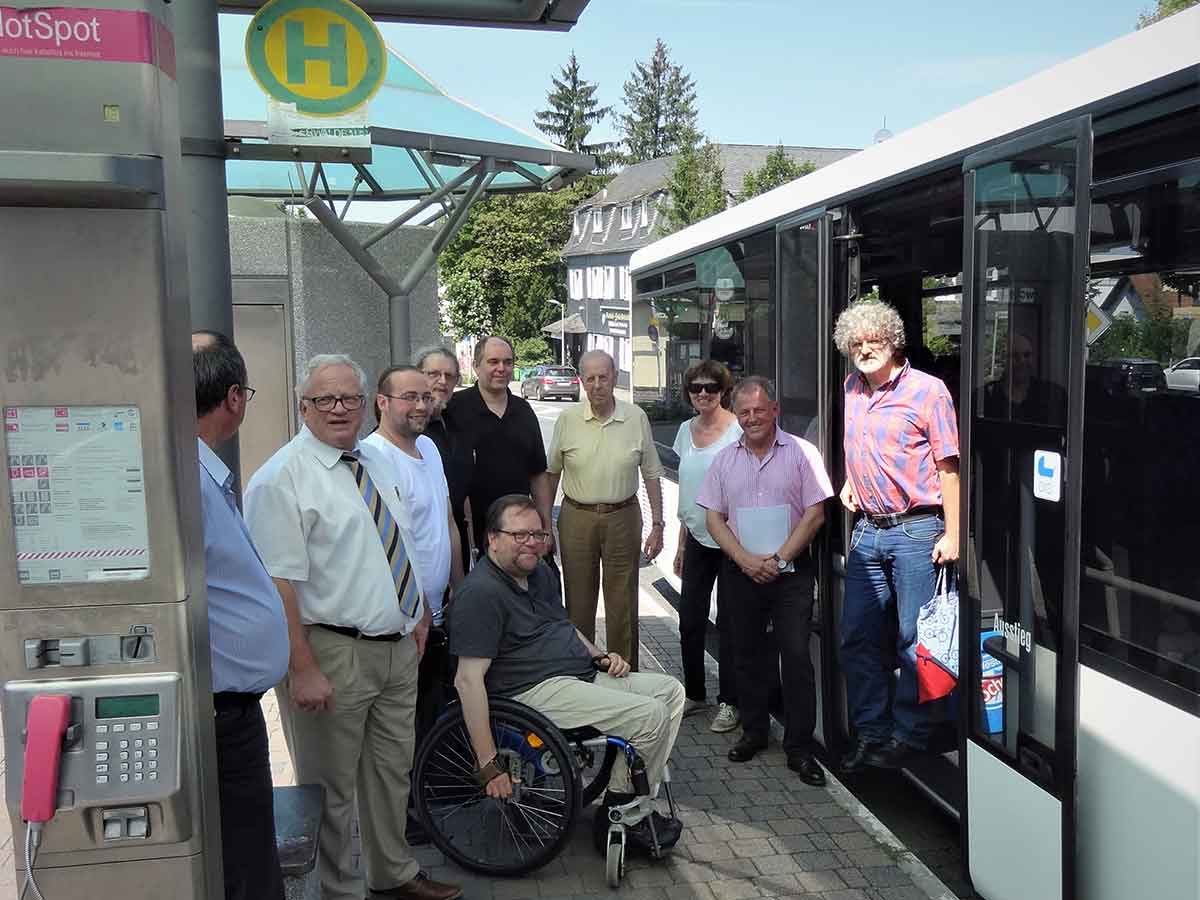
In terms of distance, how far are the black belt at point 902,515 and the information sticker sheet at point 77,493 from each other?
3213 mm

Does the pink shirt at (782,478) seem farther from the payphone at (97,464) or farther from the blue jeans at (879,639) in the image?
the payphone at (97,464)

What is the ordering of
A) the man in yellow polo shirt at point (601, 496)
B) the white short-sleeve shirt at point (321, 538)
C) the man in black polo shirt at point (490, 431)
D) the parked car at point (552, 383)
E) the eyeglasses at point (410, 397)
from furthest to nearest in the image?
the parked car at point (552, 383)
the man in yellow polo shirt at point (601, 496)
the man in black polo shirt at point (490, 431)
the eyeglasses at point (410, 397)
the white short-sleeve shirt at point (321, 538)

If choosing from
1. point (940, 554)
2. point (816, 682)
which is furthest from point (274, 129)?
point (816, 682)

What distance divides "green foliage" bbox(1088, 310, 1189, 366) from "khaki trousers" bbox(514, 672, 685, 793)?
6.59ft

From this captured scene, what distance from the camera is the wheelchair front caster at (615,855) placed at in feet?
13.2

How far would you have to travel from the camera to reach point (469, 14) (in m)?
4.64

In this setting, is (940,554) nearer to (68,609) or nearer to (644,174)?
(68,609)

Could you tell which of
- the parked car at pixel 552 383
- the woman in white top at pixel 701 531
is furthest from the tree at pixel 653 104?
the woman in white top at pixel 701 531

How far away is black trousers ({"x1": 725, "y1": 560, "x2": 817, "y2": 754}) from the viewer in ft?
16.6

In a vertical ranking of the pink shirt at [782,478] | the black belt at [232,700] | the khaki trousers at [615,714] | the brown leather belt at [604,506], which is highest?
the pink shirt at [782,478]

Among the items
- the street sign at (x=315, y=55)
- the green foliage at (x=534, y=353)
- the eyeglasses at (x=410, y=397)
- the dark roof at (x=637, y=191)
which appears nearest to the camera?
the street sign at (x=315, y=55)

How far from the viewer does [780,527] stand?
504 cm

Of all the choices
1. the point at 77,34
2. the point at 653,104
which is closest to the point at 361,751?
the point at 77,34

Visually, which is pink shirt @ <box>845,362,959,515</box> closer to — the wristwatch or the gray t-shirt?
the gray t-shirt
